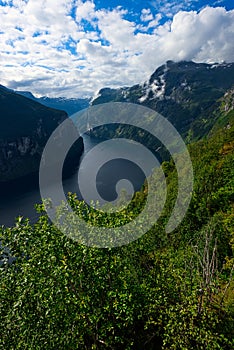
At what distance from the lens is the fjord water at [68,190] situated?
115 m

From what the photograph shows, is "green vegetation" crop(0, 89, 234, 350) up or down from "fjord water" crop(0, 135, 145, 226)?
up

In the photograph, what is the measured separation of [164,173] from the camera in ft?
352

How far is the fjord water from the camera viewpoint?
115338 mm

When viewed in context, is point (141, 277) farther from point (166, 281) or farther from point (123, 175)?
point (123, 175)

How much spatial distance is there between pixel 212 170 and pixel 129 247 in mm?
61118

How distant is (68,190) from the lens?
144 meters

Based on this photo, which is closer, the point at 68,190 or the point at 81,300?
the point at 81,300

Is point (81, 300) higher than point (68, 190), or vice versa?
point (81, 300)

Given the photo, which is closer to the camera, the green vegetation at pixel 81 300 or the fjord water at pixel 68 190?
the green vegetation at pixel 81 300

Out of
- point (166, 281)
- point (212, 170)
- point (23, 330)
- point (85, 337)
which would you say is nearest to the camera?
point (23, 330)

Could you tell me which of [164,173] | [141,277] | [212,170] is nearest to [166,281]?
[141,277]

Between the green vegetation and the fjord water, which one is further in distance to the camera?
the fjord water

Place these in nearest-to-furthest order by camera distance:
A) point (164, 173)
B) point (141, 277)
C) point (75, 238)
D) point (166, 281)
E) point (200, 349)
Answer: point (200, 349) < point (75, 238) < point (166, 281) < point (141, 277) < point (164, 173)

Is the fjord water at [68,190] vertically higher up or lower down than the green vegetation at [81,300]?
lower down
